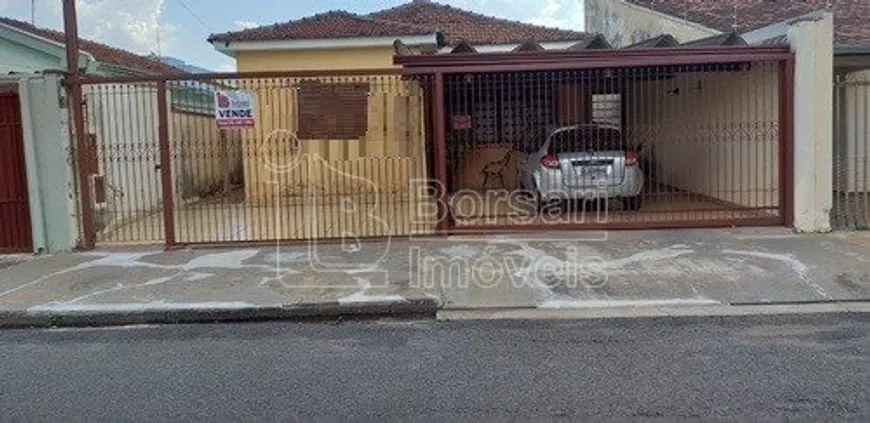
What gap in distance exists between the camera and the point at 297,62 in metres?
15.8

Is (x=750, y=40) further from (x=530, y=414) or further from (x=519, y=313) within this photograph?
(x=530, y=414)

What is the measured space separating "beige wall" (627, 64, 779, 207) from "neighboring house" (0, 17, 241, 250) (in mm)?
7891

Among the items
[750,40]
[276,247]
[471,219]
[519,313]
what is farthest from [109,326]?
[750,40]

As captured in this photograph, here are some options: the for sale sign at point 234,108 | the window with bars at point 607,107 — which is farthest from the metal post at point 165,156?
the window with bars at point 607,107

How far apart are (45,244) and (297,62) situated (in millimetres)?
7350

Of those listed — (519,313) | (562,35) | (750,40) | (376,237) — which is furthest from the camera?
(562,35)

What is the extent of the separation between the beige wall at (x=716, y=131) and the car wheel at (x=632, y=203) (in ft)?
3.07

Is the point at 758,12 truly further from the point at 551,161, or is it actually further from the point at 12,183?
the point at 12,183

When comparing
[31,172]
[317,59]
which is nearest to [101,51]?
[317,59]

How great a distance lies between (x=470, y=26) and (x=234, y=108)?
31.2ft

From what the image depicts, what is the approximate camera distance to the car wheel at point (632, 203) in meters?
11.6

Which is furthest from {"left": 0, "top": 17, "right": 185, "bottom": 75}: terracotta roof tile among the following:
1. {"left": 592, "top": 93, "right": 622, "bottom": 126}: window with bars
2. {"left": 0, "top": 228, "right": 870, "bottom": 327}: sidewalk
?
{"left": 592, "top": 93, "right": 622, "bottom": 126}: window with bars

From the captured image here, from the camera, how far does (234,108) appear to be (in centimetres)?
991

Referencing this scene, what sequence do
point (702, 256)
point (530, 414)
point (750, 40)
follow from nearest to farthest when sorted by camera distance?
point (530, 414), point (702, 256), point (750, 40)
